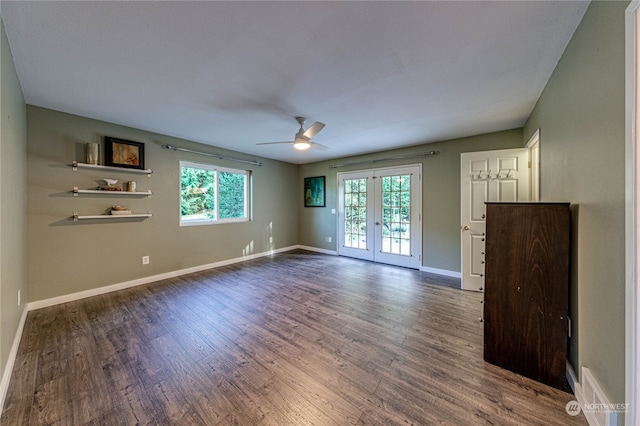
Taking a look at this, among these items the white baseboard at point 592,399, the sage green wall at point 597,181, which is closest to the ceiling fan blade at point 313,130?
the sage green wall at point 597,181

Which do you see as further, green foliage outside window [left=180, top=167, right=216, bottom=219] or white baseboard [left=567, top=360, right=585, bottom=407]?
green foliage outside window [left=180, top=167, right=216, bottom=219]

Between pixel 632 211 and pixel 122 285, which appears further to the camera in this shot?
pixel 122 285

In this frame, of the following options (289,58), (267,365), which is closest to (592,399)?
(267,365)

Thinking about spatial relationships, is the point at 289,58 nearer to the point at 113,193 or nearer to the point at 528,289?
the point at 528,289

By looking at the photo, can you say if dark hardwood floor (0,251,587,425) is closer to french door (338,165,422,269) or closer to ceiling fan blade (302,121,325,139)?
french door (338,165,422,269)

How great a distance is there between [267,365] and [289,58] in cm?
242

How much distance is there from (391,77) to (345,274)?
3.13 metres

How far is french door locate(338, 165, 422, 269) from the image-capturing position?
4.50 metres

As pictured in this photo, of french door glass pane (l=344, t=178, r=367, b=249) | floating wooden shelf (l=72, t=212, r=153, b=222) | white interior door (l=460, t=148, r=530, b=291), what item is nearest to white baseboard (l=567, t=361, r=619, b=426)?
white interior door (l=460, t=148, r=530, b=291)

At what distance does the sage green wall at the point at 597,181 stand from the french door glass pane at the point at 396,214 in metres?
2.77

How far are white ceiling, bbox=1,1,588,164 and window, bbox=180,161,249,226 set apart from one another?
1.33 m

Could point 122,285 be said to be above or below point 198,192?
below

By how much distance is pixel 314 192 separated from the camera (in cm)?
617

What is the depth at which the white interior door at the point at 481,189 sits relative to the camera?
3027 mm
